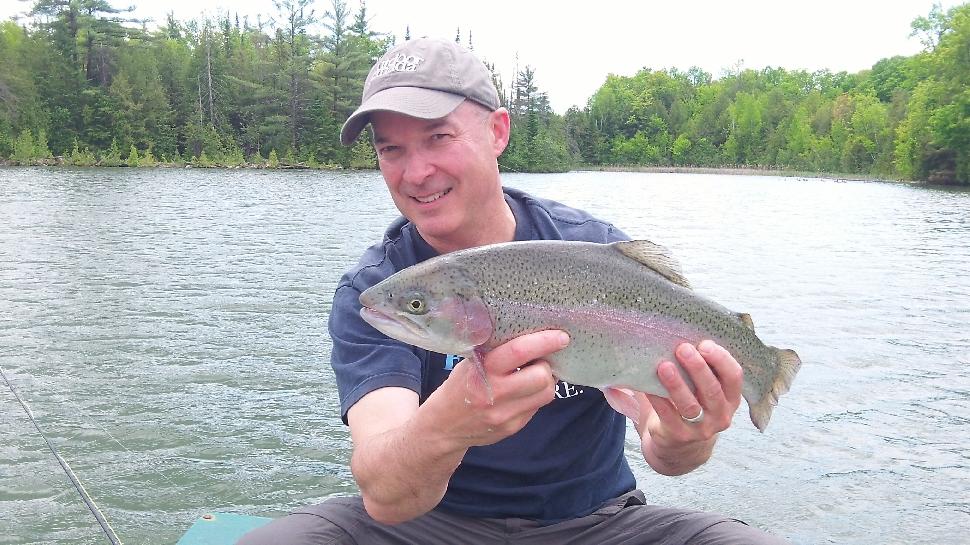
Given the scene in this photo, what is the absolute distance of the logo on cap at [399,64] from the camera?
308 centimetres

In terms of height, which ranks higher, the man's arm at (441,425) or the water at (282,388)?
the man's arm at (441,425)

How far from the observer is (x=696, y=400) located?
97.5 inches

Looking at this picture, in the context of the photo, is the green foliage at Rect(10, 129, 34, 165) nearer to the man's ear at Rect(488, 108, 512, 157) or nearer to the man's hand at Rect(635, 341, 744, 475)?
the man's ear at Rect(488, 108, 512, 157)

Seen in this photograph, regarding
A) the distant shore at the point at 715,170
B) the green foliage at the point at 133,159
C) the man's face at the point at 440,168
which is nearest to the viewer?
the man's face at the point at 440,168

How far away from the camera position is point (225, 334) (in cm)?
1053

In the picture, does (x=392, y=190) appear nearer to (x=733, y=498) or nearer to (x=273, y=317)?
(x=733, y=498)

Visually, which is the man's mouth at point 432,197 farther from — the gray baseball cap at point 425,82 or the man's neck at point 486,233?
the gray baseball cap at point 425,82

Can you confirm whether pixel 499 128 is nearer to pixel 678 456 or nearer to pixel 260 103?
pixel 678 456

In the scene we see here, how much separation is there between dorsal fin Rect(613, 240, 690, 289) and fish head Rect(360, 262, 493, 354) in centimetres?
57

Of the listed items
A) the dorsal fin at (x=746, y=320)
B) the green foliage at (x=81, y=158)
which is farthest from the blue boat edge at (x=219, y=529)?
the green foliage at (x=81, y=158)

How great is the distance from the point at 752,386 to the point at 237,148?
76659mm

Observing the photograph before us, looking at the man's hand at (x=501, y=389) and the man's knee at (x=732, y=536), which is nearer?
the man's hand at (x=501, y=389)

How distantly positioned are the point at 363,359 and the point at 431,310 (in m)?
0.52

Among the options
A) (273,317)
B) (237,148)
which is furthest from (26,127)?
(273,317)
